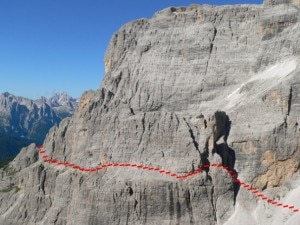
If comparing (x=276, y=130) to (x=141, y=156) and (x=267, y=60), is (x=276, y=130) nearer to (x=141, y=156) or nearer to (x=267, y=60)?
(x=267, y=60)

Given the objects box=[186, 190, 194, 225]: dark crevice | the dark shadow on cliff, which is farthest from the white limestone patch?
box=[186, 190, 194, 225]: dark crevice

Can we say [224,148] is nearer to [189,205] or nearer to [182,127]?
[182,127]

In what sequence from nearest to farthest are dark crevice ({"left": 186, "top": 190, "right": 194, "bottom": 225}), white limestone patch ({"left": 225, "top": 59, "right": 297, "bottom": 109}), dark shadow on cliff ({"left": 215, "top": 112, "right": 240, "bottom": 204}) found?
dark crevice ({"left": 186, "top": 190, "right": 194, "bottom": 225})
dark shadow on cliff ({"left": 215, "top": 112, "right": 240, "bottom": 204})
white limestone patch ({"left": 225, "top": 59, "right": 297, "bottom": 109})

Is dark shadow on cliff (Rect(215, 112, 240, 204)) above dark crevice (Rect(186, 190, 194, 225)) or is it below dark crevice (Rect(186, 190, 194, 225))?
above

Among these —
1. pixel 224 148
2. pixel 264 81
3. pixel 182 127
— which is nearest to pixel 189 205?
pixel 224 148

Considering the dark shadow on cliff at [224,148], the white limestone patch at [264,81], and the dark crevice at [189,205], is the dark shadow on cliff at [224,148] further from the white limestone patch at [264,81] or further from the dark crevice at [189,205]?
the dark crevice at [189,205]

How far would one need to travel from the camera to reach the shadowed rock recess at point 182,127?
5988 cm

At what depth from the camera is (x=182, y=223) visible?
194 ft

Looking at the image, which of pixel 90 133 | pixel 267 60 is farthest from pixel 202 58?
pixel 90 133

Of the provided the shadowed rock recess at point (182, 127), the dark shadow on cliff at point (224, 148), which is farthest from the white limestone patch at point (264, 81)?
the dark shadow on cliff at point (224, 148)

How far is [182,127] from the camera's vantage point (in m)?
62.9

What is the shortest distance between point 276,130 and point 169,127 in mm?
13565

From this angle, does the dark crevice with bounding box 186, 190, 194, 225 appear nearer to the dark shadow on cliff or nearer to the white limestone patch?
the dark shadow on cliff

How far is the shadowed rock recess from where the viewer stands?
59875 mm
